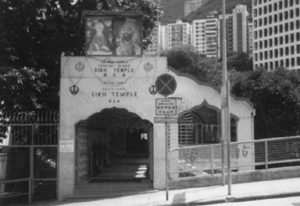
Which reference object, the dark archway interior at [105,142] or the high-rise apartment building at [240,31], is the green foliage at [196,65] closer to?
the dark archway interior at [105,142]

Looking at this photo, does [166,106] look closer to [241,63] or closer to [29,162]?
[29,162]

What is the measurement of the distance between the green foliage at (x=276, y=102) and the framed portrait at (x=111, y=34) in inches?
1176

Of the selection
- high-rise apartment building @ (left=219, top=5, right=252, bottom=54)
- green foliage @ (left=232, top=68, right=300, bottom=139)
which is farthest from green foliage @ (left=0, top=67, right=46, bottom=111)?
high-rise apartment building @ (left=219, top=5, right=252, bottom=54)

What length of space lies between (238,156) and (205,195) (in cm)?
336

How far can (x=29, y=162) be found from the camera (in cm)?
1595

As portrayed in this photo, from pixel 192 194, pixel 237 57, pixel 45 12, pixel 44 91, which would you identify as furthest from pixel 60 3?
pixel 237 57

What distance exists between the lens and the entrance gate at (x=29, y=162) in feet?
51.4

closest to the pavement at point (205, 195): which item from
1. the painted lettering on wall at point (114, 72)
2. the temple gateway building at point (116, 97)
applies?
the temple gateway building at point (116, 97)

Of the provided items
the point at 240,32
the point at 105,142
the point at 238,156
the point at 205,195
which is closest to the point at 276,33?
the point at 240,32

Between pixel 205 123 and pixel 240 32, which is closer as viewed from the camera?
pixel 205 123

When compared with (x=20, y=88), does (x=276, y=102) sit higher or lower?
higher

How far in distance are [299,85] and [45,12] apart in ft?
111

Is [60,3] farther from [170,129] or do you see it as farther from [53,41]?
[170,129]

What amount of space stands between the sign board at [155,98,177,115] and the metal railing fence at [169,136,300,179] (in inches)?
84.1
